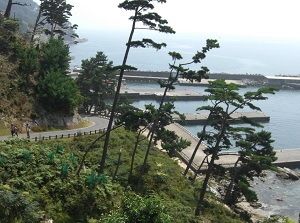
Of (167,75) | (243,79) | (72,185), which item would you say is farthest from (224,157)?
(243,79)

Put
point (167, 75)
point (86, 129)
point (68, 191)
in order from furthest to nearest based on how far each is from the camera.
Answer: point (167, 75) → point (86, 129) → point (68, 191)

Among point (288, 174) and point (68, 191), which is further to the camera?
point (288, 174)

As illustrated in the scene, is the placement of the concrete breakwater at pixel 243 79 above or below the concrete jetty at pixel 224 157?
above

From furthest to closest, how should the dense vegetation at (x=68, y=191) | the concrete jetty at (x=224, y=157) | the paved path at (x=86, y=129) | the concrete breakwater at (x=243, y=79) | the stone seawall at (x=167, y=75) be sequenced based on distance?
1. the stone seawall at (x=167, y=75)
2. the concrete breakwater at (x=243, y=79)
3. the concrete jetty at (x=224, y=157)
4. the paved path at (x=86, y=129)
5. the dense vegetation at (x=68, y=191)

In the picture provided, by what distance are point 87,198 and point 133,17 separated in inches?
497

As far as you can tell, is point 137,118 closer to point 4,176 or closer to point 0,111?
point 4,176

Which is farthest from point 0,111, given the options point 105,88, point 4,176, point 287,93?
point 287,93

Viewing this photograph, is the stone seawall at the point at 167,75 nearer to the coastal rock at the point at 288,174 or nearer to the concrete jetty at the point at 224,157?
the concrete jetty at the point at 224,157

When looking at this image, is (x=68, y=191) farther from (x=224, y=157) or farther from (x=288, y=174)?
(x=288, y=174)

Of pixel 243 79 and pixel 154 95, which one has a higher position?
pixel 243 79

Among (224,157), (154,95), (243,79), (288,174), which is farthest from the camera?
(243,79)

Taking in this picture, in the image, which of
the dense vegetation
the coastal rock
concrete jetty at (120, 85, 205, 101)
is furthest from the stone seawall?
the dense vegetation

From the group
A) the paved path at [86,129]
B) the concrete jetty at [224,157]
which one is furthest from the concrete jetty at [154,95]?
the paved path at [86,129]

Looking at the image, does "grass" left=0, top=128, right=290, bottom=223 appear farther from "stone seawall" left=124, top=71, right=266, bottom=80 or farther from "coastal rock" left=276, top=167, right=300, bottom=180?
"stone seawall" left=124, top=71, right=266, bottom=80
